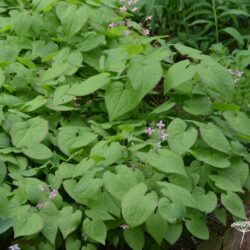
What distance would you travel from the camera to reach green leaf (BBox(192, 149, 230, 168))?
7.38 feet

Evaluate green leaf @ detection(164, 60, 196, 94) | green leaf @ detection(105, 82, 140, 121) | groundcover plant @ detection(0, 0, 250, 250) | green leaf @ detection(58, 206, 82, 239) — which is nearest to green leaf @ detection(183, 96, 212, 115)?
groundcover plant @ detection(0, 0, 250, 250)

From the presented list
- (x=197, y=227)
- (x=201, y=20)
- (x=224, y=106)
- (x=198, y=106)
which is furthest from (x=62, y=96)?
(x=201, y=20)

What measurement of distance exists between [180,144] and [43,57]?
0.91 meters

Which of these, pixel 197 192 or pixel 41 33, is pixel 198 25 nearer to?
pixel 41 33

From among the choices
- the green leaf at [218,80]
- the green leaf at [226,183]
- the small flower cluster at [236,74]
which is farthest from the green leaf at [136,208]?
the small flower cluster at [236,74]

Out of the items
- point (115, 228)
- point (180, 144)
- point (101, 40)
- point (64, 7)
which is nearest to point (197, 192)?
point (180, 144)

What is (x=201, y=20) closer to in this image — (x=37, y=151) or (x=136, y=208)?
(x=37, y=151)

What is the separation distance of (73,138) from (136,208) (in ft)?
1.66

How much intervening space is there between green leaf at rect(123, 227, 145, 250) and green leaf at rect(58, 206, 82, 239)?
178mm

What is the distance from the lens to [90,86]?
94.3 inches

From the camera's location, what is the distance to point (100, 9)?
3.07 meters

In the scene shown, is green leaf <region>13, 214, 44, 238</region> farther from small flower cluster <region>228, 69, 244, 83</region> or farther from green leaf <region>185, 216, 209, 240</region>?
small flower cluster <region>228, 69, 244, 83</region>

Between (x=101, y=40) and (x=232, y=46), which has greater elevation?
(x=101, y=40)

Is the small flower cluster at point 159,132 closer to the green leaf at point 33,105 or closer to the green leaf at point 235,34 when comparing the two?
the green leaf at point 33,105
